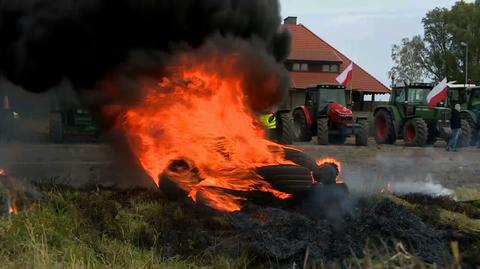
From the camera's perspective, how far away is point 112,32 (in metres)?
8.01

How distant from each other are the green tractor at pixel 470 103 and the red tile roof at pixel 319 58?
15.6m

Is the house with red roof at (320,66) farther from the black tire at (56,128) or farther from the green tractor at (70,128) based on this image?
→ the black tire at (56,128)

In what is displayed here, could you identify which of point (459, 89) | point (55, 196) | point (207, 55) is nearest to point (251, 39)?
point (207, 55)

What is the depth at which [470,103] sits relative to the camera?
25188mm

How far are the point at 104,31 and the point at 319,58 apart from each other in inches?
1465

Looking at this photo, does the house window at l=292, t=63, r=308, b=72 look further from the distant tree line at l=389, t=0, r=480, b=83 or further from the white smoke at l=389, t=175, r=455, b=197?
the white smoke at l=389, t=175, r=455, b=197

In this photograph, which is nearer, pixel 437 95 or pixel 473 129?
pixel 437 95

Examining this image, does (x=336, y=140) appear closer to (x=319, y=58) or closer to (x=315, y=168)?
(x=315, y=168)

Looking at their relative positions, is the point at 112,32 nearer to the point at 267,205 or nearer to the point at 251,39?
the point at 251,39

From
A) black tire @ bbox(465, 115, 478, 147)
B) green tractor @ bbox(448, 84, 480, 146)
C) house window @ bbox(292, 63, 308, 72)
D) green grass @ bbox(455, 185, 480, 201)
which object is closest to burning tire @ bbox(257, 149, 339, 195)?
green grass @ bbox(455, 185, 480, 201)

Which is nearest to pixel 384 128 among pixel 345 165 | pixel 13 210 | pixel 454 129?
pixel 454 129

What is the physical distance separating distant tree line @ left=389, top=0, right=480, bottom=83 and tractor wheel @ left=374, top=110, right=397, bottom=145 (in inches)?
1551

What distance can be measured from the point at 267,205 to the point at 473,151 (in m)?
15.5

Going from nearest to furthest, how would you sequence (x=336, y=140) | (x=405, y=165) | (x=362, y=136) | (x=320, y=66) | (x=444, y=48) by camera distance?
(x=405, y=165) < (x=362, y=136) < (x=336, y=140) < (x=320, y=66) < (x=444, y=48)
